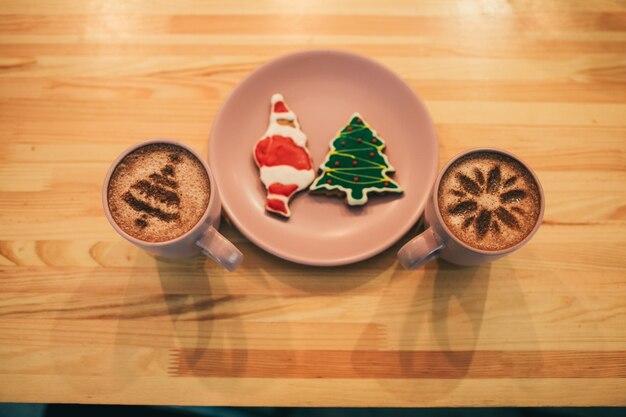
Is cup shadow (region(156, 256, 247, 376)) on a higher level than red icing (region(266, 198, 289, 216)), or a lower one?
lower

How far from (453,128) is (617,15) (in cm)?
56

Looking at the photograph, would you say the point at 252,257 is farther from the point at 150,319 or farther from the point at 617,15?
the point at 617,15

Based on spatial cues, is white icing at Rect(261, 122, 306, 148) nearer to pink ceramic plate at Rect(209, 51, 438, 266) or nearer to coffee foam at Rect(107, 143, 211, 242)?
pink ceramic plate at Rect(209, 51, 438, 266)

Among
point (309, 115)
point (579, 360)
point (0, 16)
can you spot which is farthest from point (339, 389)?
point (0, 16)

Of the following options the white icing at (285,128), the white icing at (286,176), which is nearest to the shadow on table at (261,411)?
the white icing at (286,176)

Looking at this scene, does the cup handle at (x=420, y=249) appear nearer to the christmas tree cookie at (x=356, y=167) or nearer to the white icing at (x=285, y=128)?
the christmas tree cookie at (x=356, y=167)

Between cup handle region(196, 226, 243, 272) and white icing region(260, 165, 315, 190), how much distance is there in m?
0.21

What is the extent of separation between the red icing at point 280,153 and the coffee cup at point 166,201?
184 mm

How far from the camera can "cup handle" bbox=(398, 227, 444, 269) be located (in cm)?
83

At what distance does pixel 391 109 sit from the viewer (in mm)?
1091

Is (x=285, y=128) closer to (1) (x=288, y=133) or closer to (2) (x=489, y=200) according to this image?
(1) (x=288, y=133)

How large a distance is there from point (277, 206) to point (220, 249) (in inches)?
8.0

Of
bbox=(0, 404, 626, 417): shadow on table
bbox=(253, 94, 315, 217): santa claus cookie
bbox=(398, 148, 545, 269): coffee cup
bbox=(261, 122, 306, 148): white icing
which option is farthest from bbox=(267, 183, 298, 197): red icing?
bbox=(0, 404, 626, 417): shadow on table

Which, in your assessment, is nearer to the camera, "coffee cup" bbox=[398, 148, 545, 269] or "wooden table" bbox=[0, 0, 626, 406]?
"coffee cup" bbox=[398, 148, 545, 269]
